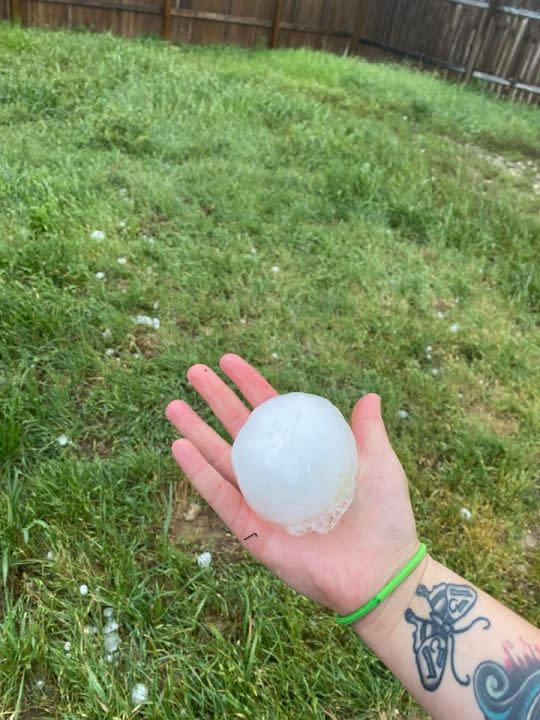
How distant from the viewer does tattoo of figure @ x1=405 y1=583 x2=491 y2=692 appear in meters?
1.29

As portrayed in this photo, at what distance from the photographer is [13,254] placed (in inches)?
108

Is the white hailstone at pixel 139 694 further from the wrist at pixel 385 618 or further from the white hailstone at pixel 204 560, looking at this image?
the wrist at pixel 385 618

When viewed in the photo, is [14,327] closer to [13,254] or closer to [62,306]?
[62,306]

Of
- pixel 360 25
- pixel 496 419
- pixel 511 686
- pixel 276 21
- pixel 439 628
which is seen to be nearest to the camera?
pixel 511 686

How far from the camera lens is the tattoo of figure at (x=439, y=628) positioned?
1288mm

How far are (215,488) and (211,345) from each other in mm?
1087

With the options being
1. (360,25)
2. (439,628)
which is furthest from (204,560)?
(360,25)

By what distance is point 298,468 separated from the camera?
139cm

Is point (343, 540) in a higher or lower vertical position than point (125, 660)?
higher

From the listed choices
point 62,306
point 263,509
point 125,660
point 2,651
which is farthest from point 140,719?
point 62,306

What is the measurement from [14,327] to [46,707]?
1.42m

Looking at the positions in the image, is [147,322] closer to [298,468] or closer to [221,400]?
[221,400]

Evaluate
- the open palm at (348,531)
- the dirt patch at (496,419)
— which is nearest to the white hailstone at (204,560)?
the open palm at (348,531)

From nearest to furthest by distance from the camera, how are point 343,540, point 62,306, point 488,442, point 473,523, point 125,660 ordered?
Answer: point 343,540 → point 125,660 → point 473,523 → point 488,442 → point 62,306
